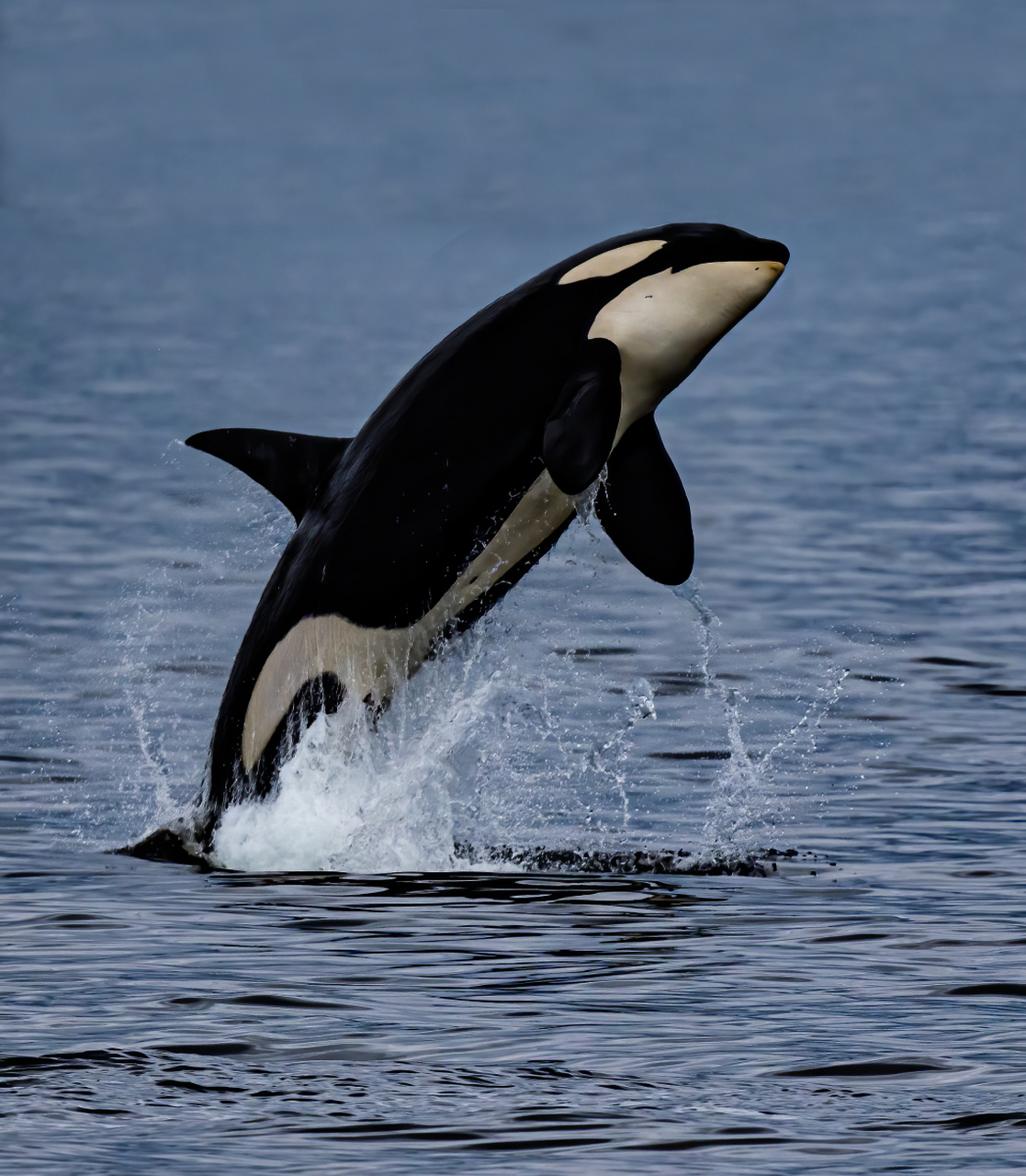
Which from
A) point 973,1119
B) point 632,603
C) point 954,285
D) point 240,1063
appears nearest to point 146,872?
point 240,1063

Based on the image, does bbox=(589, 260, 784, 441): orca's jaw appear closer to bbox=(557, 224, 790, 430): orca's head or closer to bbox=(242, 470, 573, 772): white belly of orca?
bbox=(557, 224, 790, 430): orca's head

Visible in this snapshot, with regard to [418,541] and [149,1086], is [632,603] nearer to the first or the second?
[418,541]

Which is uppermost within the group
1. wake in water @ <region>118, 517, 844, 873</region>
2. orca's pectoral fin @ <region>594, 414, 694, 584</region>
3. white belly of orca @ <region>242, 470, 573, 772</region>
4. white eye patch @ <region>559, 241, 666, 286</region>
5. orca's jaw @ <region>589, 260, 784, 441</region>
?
white eye patch @ <region>559, 241, 666, 286</region>

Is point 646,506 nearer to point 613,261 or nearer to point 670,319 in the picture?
point 670,319

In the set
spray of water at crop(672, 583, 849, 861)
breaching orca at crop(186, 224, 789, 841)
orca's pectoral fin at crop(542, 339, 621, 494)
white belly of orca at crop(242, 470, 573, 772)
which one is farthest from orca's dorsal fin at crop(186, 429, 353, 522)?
spray of water at crop(672, 583, 849, 861)

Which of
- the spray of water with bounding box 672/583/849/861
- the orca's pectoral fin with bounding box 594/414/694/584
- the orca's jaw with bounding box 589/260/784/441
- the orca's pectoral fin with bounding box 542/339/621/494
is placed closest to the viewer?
the orca's pectoral fin with bounding box 542/339/621/494

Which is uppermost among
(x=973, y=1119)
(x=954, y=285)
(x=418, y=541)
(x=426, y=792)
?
(x=954, y=285)

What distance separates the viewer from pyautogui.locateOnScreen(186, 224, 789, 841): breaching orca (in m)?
12.6

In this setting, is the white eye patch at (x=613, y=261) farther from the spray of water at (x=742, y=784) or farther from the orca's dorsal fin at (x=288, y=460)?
the spray of water at (x=742, y=784)

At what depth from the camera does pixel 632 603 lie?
2072 cm

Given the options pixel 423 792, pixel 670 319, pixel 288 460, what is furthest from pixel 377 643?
pixel 670 319

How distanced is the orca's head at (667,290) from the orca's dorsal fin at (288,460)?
150cm

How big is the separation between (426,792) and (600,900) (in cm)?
195

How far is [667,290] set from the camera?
13180 millimetres
